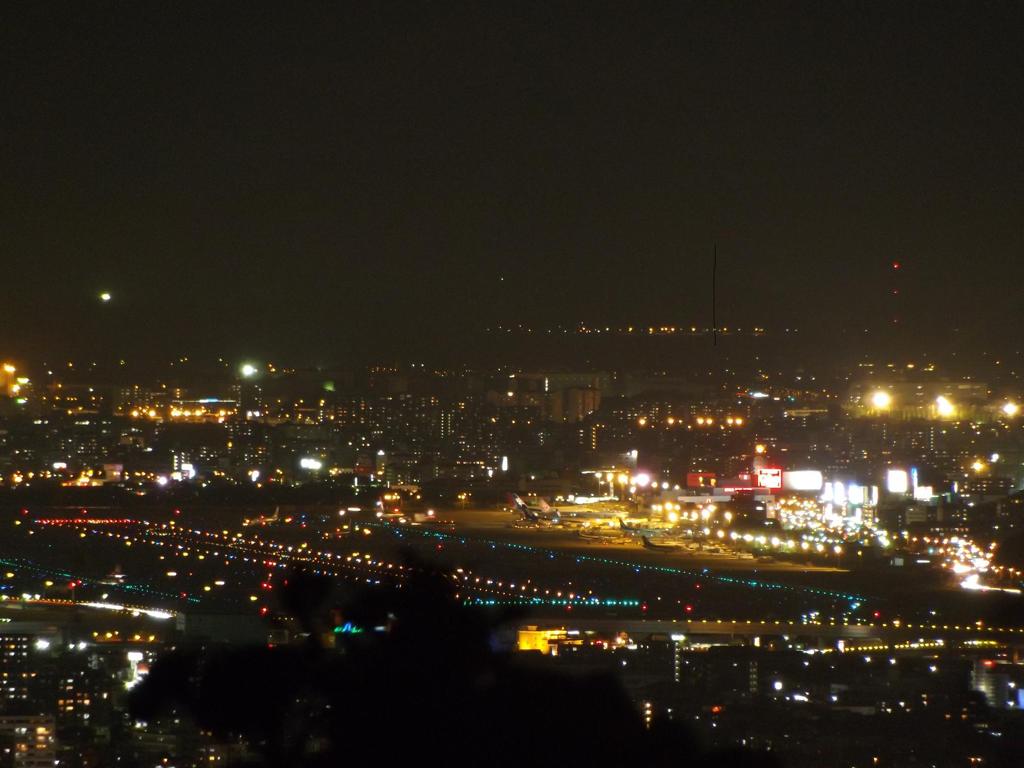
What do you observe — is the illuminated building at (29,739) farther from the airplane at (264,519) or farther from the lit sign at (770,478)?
the lit sign at (770,478)

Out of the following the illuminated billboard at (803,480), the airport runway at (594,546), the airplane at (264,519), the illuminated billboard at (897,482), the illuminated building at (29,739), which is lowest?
the illuminated building at (29,739)

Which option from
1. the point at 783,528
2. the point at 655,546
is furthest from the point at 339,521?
the point at 783,528

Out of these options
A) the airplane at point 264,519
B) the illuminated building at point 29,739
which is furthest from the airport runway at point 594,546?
the illuminated building at point 29,739

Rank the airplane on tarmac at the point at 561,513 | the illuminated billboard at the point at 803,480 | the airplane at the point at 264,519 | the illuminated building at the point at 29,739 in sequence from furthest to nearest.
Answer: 1. the illuminated billboard at the point at 803,480
2. the airplane on tarmac at the point at 561,513
3. the airplane at the point at 264,519
4. the illuminated building at the point at 29,739

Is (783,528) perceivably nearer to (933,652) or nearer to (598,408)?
(933,652)

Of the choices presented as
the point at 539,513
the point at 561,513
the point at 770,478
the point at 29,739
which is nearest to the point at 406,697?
the point at 29,739

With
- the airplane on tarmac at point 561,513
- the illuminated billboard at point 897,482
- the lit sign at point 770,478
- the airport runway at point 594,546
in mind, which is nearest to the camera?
the airport runway at point 594,546

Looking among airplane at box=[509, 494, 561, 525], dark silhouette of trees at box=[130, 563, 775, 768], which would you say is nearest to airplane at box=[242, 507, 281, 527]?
airplane at box=[509, 494, 561, 525]

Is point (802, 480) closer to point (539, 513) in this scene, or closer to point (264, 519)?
point (539, 513)

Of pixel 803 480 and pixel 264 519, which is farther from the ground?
pixel 803 480

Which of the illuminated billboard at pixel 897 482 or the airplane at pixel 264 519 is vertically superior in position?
the illuminated billboard at pixel 897 482

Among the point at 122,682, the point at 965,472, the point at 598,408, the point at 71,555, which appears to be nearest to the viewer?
the point at 122,682
